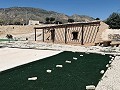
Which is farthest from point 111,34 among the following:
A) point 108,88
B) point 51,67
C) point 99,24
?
point 108,88

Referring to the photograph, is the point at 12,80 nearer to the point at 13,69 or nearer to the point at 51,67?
the point at 13,69

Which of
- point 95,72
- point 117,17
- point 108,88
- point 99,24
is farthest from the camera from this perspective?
point 117,17

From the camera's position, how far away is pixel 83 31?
29984 mm

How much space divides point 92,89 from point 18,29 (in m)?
55.2

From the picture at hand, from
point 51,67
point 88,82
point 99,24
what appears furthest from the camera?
point 99,24

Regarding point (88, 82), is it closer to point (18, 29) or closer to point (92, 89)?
point (92, 89)

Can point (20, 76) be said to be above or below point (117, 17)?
below

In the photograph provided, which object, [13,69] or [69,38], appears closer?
[13,69]

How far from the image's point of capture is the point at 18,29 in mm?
62125

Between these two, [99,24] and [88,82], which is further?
[99,24]

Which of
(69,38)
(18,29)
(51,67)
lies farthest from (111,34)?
(18,29)

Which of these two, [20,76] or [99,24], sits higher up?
[99,24]

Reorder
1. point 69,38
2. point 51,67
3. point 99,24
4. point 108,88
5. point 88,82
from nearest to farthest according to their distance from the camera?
point 108,88 → point 88,82 → point 51,67 → point 99,24 → point 69,38

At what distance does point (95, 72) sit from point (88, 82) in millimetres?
2439
